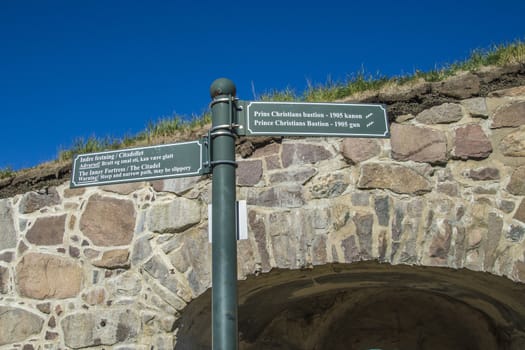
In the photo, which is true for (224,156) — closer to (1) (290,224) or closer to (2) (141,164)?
Result: (2) (141,164)

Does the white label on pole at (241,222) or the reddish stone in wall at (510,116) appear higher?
the reddish stone in wall at (510,116)

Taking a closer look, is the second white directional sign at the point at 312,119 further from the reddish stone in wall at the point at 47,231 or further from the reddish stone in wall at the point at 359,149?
the reddish stone in wall at the point at 47,231

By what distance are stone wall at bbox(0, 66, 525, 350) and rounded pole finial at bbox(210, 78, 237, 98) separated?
5.43 ft

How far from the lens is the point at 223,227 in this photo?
2.43 metres

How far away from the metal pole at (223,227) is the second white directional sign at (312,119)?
0.39 feet

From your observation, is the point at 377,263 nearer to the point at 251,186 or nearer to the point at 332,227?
the point at 332,227

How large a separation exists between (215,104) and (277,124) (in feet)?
1.10

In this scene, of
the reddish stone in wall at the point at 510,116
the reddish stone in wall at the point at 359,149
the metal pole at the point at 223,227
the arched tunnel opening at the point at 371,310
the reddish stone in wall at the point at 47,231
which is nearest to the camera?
the metal pole at the point at 223,227

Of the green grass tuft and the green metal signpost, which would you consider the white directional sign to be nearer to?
the green metal signpost

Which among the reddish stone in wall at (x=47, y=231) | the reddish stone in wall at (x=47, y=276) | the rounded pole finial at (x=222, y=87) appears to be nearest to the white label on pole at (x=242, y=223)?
the rounded pole finial at (x=222, y=87)

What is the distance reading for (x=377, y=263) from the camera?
4.02 meters

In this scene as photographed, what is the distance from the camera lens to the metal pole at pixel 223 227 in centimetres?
236

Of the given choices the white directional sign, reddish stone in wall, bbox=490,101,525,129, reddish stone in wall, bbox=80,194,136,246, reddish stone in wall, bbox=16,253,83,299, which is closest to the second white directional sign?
the white directional sign

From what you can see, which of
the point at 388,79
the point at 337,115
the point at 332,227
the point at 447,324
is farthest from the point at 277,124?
the point at 447,324
